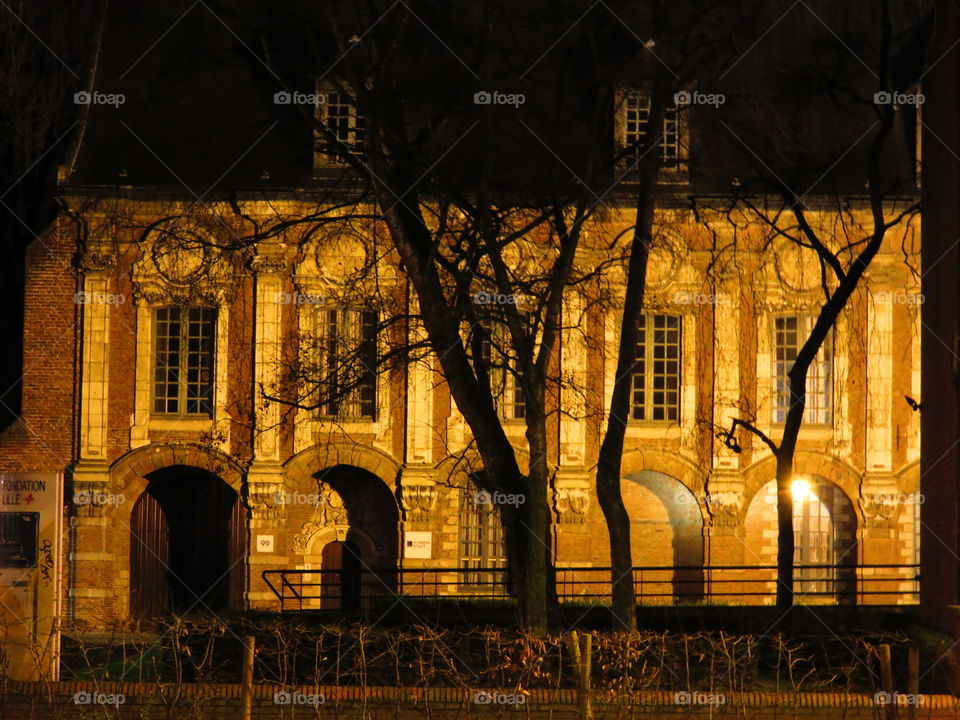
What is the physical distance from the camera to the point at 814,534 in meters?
31.0

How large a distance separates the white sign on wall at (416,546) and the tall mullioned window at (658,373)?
5185mm

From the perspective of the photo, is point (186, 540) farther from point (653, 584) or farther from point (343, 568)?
point (653, 584)

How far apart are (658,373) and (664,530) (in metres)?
3.36

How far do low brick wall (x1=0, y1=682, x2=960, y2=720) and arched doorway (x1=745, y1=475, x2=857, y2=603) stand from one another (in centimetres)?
1709

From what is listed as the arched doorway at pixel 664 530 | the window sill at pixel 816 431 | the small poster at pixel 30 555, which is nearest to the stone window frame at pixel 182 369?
the arched doorway at pixel 664 530

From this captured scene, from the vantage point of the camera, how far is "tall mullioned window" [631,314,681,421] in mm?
30750

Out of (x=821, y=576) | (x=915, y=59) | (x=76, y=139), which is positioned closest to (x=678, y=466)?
(x=821, y=576)

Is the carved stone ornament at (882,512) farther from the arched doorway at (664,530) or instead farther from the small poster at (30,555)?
the small poster at (30,555)

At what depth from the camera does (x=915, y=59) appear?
1163 inches

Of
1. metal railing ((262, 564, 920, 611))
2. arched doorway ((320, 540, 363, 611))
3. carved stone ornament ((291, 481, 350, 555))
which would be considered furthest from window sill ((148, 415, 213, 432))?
arched doorway ((320, 540, 363, 611))

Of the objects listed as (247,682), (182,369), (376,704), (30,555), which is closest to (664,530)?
(182,369)

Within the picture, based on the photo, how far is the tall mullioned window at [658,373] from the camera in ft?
101

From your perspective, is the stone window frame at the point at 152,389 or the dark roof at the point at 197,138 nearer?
the stone window frame at the point at 152,389

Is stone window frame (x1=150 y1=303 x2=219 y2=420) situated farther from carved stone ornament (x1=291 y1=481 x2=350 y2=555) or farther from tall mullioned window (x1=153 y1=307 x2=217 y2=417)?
carved stone ornament (x1=291 y1=481 x2=350 y2=555)
